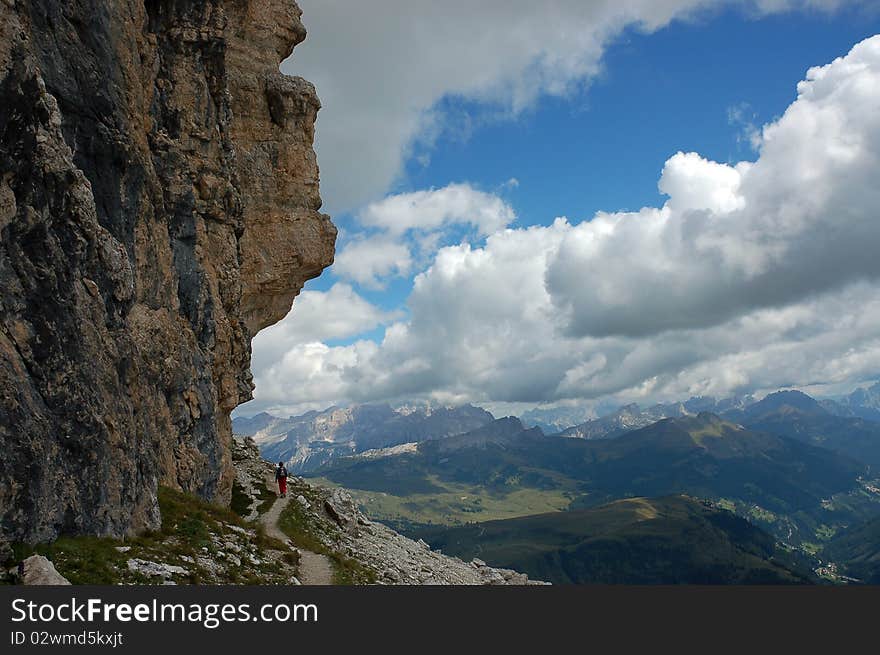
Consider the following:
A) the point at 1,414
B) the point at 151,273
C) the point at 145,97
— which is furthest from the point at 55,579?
the point at 145,97

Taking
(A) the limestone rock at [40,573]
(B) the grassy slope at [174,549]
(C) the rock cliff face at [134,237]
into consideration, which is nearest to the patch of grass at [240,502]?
(C) the rock cliff face at [134,237]

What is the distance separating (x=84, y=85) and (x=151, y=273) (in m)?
12.0

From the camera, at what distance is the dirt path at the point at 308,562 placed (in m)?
30.9

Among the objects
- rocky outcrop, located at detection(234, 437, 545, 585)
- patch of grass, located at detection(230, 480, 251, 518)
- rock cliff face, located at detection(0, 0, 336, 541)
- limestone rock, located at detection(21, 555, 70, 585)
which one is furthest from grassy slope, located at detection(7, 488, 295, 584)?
patch of grass, located at detection(230, 480, 251, 518)

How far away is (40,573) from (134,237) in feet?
76.4

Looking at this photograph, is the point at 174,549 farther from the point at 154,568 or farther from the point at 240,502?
the point at 240,502

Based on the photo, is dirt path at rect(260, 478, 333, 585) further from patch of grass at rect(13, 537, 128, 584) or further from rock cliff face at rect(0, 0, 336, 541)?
patch of grass at rect(13, 537, 128, 584)

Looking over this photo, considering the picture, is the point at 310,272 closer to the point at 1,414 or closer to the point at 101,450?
the point at 101,450

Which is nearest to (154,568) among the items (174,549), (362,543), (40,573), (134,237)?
(174,549)

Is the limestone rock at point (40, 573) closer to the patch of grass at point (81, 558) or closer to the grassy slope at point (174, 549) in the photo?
the patch of grass at point (81, 558)

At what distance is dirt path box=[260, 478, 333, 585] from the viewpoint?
30.9 m

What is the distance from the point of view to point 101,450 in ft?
81.3

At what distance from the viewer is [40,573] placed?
17062mm

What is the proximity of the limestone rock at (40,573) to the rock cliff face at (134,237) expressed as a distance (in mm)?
2184
